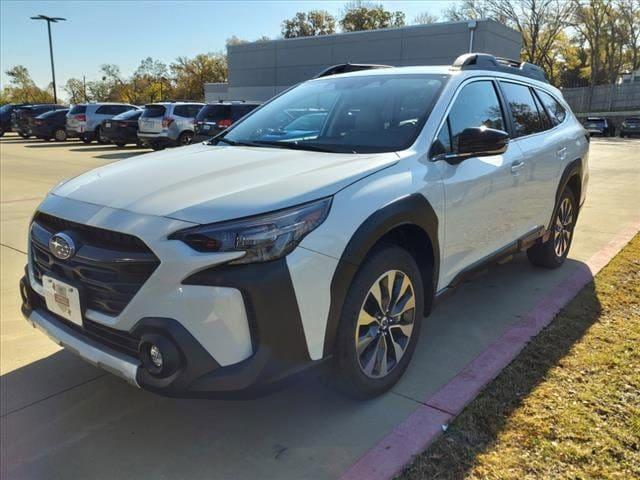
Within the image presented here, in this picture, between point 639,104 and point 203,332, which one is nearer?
point 203,332

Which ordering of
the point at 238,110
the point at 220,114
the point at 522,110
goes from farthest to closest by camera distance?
1. the point at 238,110
2. the point at 220,114
3. the point at 522,110

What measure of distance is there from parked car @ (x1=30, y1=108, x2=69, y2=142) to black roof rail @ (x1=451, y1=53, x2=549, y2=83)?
24899 millimetres

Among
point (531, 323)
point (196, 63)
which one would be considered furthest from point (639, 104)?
point (531, 323)

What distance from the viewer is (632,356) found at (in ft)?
11.3

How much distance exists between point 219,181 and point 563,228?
12.7 ft

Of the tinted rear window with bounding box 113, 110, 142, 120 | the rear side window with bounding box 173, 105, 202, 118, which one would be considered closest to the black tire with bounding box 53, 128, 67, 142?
the tinted rear window with bounding box 113, 110, 142, 120

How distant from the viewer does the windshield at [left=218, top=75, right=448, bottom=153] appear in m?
3.22

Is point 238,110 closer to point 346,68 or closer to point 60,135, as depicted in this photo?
point 346,68

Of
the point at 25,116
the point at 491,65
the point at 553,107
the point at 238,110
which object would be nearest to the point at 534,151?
the point at 491,65

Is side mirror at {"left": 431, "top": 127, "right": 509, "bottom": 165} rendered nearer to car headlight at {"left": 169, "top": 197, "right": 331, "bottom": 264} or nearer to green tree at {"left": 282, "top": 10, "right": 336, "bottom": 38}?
car headlight at {"left": 169, "top": 197, "right": 331, "bottom": 264}

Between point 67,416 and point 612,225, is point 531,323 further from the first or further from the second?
point 612,225

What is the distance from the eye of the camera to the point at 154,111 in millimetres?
18266

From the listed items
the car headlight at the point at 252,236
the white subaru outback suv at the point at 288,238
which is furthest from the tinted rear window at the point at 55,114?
the car headlight at the point at 252,236

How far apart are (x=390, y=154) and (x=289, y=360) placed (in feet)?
4.16
